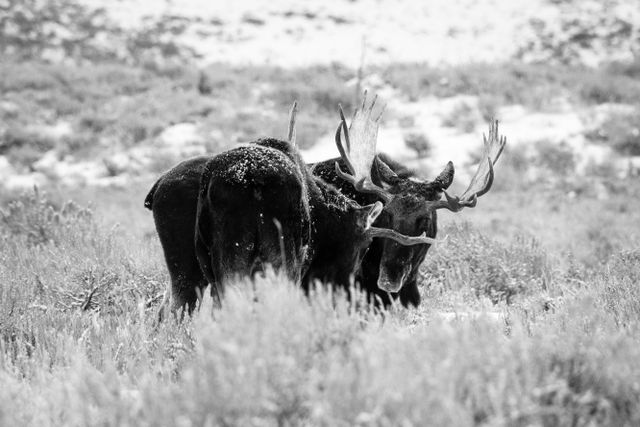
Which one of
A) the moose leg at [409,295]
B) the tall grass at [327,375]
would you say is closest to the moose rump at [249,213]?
the tall grass at [327,375]

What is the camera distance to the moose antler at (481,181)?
568 centimetres

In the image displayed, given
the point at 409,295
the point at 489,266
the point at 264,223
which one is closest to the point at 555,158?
the point at 489,266

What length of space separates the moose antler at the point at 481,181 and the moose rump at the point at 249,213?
1828 millimetres

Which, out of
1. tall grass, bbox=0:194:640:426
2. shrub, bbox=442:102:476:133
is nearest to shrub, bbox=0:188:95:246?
tall grass, bbox=0:194:640:426

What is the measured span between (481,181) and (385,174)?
1.08 metres

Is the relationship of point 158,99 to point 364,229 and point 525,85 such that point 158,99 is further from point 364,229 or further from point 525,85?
point 364,229

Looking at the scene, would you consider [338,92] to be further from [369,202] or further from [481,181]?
[369,202]

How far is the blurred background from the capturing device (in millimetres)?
13195

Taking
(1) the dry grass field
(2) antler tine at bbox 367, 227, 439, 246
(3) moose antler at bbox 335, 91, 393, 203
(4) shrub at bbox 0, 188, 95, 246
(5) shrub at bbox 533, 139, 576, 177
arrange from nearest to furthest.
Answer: (1) the dry grass field
(2) antler tine at bbox 367, 227, 439, 246
(3) moose antler at bbox 335, 91, 393, 203
(4) shrub at bbox 0, 188, 95, 246
(5) shrub at bbox 533, 139, 576, 177

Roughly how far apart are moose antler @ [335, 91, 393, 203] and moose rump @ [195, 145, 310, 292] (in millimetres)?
1364

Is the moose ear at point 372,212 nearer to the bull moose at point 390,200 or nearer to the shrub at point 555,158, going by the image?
the bull moose at point 390,200

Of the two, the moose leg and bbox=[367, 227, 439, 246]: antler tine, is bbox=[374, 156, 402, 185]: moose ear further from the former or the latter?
the moose leg

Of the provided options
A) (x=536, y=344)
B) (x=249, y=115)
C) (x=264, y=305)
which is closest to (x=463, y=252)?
(x=536, y=344)

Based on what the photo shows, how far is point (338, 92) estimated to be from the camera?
18.9 metres
